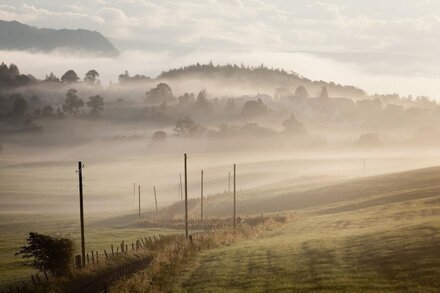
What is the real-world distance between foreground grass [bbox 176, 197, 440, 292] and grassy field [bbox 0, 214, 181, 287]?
15.2m

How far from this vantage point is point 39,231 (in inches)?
4801

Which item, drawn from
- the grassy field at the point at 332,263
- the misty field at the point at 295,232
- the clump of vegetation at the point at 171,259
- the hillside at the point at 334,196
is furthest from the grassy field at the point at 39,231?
the hillside at the point at 334,196

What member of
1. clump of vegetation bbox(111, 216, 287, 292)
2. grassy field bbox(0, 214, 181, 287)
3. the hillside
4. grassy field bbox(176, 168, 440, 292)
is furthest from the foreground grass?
the hillside

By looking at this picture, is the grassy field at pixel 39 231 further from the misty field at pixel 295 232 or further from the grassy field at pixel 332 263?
the grassy field at pixel 332 263

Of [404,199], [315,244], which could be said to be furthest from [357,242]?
[404,199]

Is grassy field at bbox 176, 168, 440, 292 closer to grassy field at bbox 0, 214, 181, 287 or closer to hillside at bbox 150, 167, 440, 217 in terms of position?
grassy field at bbox 0, 214, 181, 287

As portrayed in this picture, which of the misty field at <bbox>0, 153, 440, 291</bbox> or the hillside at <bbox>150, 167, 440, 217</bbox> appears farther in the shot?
the hillside at <bbox>150, 167, 440, 217</bbox>

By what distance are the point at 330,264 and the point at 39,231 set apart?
285ft

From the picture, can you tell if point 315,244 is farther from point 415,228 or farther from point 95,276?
point 95,276

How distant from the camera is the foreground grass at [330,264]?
40.3 m

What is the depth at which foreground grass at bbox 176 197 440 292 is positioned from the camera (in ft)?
132

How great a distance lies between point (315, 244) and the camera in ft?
193

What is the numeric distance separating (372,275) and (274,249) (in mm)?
17589

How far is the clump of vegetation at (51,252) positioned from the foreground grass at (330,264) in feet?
37.6
